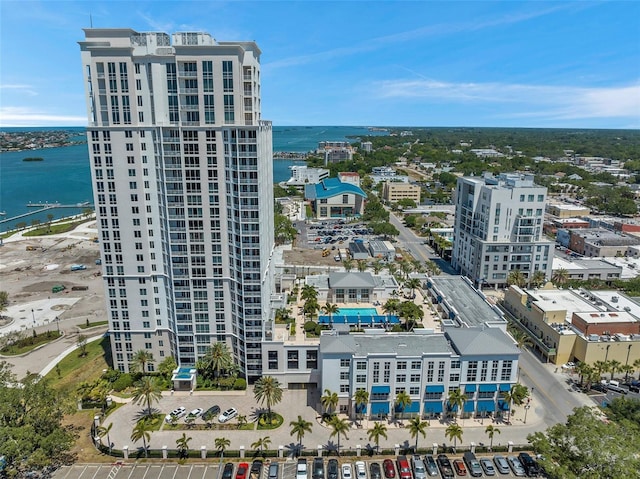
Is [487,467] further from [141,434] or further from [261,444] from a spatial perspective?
[141,434]

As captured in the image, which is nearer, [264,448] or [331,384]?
[264,448]

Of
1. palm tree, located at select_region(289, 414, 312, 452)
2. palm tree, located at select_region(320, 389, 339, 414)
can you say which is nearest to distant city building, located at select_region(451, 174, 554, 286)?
palm tree, located at select_region(320, 389, 339, 414)

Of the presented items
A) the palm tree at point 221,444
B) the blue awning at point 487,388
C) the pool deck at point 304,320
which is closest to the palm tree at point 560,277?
the pool deck at point 304,320

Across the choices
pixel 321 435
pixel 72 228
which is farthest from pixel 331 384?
pixel 72 228

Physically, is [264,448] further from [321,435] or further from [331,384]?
[331,384]

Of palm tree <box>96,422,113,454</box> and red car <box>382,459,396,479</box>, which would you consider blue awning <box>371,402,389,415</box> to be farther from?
palm tree <box>96,422,113,454</box>

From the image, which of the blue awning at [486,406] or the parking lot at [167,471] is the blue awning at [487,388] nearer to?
the blue awning at [486,406]
